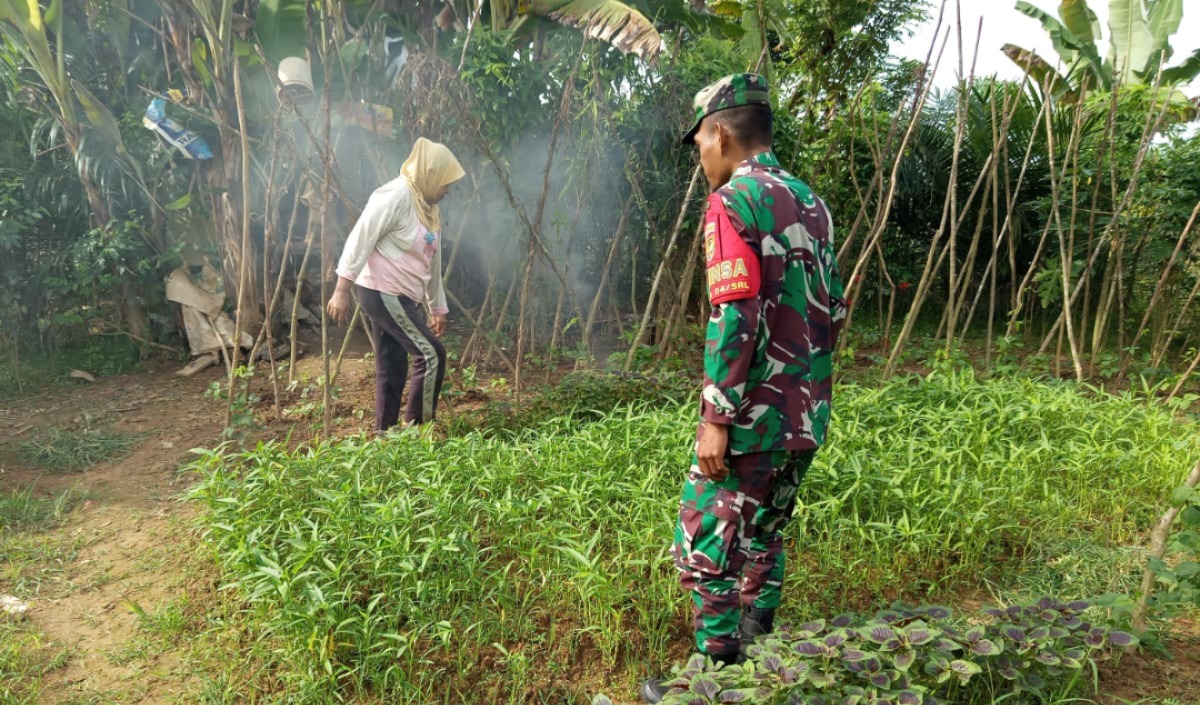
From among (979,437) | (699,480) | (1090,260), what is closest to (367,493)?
(699,480)

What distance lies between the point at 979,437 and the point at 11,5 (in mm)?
5971

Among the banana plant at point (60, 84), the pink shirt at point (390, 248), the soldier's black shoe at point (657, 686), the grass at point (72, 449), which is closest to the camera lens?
the soldier's black shoe at point (657, 686)

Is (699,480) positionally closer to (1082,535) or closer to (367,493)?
(367,493)

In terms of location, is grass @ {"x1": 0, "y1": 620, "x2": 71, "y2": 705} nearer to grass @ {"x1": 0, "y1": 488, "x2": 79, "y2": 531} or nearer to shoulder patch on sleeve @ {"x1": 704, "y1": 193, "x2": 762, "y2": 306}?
grass @ {"x1": 0, "y1": 488, "x2": 79, "y2": 531}

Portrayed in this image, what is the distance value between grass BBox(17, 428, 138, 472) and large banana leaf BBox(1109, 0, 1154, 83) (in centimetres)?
1020

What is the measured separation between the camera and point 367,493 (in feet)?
9.35

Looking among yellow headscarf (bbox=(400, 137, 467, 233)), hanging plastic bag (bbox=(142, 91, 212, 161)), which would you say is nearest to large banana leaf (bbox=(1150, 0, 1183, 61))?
yellow headscarf (bbox=(400, 137, 467, 233))

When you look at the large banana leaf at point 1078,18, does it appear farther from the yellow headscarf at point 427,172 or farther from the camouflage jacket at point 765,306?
the camouflage jacket at point 765,306

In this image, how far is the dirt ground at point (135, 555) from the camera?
222cm

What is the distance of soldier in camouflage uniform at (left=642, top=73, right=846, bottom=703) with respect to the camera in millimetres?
1754

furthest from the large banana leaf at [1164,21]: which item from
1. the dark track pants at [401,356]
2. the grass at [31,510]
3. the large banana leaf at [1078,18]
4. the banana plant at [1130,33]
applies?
the grass at [31,510]

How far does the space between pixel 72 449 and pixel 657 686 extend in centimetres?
371

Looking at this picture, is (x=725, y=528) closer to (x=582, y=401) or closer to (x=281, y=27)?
(x=582, y=401)

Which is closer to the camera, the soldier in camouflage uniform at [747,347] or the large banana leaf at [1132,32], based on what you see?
the soldier in camouflage uniform at [747,347]
